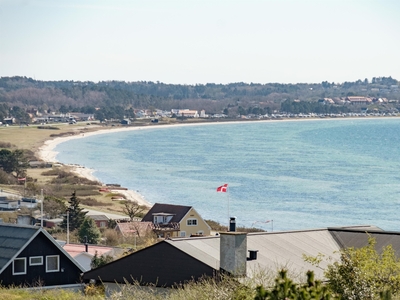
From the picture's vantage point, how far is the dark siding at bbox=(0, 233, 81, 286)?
17.8 metres

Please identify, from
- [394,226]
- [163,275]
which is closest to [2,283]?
[163,275]

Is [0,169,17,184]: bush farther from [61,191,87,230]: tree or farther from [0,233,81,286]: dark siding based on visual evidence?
[0,233,81,286]: dark siding

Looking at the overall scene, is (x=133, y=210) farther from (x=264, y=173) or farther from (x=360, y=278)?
(x=360, y=278)

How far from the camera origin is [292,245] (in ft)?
57.5

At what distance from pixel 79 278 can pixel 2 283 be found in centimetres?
181

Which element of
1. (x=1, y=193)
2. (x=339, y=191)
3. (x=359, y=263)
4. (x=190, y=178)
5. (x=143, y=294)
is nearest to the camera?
(x=359, y=263)

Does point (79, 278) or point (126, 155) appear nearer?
point (79, 278)

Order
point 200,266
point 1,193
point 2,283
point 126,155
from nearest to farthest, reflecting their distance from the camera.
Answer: point 200,266 → point 2,283 → point 1,193 → point 126,155

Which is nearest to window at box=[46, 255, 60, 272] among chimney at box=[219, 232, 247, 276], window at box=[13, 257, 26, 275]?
window at box=[13, 257, 26, 275]

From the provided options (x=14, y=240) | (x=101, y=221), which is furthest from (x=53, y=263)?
(x=101, y=221)

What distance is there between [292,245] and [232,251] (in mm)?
3461

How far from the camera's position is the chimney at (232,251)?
46.8 feet

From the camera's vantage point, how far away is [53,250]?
1862cm

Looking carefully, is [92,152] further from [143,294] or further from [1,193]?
[143,294]
